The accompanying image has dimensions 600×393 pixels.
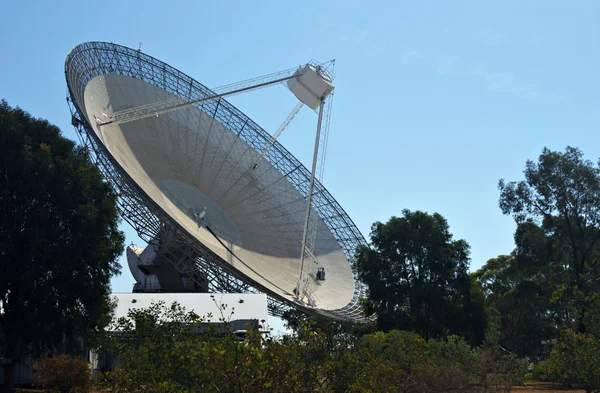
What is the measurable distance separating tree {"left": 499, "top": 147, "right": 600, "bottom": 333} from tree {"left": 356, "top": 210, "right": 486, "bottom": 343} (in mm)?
5605

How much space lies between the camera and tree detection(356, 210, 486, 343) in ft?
164

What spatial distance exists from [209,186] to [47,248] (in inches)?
629

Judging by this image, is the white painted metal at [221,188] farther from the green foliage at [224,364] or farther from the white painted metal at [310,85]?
the green foliage at [224,364]

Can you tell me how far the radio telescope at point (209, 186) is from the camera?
35.6 m

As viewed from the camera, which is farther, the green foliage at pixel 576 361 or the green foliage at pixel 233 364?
the green foliage at pixel 576 361

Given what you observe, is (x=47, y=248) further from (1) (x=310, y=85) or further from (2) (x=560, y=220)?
(2) (x=560, y=220)

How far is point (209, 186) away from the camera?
4384 centimetres

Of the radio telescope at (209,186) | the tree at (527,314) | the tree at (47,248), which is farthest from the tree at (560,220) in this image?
the tree at (47,248)

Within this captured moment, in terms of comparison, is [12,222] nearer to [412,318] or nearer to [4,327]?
[4,327]

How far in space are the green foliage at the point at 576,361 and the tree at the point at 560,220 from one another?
19.9 m

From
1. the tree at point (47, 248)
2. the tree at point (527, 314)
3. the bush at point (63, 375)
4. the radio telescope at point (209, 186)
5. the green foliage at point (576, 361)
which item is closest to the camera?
the green foliage at point (576, 361)

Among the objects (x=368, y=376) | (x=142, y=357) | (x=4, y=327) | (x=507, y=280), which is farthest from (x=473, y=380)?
(x=507, y=280)

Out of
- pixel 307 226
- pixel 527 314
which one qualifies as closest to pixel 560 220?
pixel 527 314

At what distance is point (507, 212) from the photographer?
49250 mm
